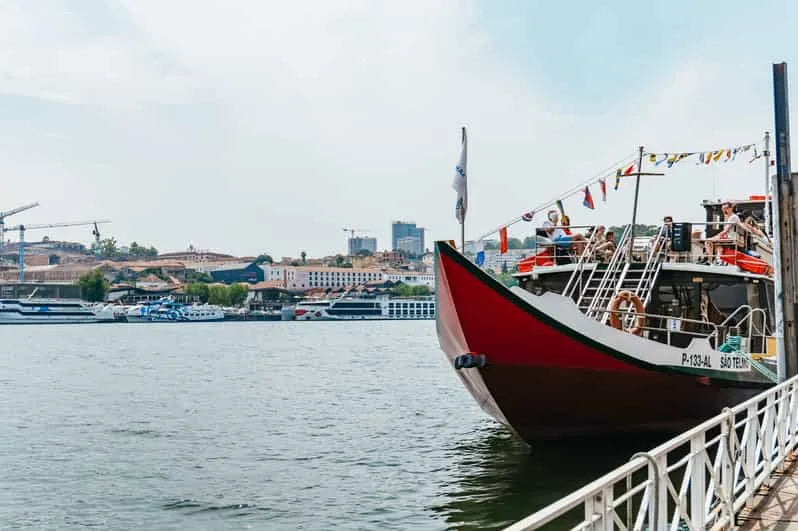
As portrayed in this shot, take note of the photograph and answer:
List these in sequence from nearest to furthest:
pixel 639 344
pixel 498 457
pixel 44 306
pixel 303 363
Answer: pixel 639 344 → pixel 498 457 → pixel 303 363 → pixel 44 306

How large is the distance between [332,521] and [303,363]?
39.2 meters

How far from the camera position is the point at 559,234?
19.5 m

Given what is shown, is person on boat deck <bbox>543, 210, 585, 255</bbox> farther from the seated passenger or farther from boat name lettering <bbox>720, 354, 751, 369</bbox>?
boat name lettering <bbox>720, 354, 751, 369</bbox>

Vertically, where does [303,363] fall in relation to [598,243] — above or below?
below

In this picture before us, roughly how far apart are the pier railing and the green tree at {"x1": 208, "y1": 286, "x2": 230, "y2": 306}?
613 feet

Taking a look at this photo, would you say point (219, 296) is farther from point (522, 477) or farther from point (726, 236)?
point (522, 477)

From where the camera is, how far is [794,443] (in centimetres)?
1081

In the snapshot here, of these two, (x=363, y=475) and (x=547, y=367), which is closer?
(x=547, y=367)

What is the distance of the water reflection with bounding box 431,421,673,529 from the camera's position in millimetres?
13570

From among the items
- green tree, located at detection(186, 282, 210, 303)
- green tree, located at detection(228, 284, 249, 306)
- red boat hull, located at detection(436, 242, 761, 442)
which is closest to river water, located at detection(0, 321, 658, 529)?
red boat hull, located at detection(436, 242, 761, 442)

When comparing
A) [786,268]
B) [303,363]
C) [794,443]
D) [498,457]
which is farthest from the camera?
[303,363]

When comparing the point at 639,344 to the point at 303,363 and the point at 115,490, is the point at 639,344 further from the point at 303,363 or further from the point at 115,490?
the point at 303,363

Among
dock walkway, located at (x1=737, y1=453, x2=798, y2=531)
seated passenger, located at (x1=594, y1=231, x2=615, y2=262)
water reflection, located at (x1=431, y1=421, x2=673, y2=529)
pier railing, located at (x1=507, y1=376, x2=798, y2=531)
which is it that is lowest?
water reflection, located at (x1=431, y1=421, x2=673, y2=529)

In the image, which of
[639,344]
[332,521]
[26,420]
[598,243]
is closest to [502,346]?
[639,344]
